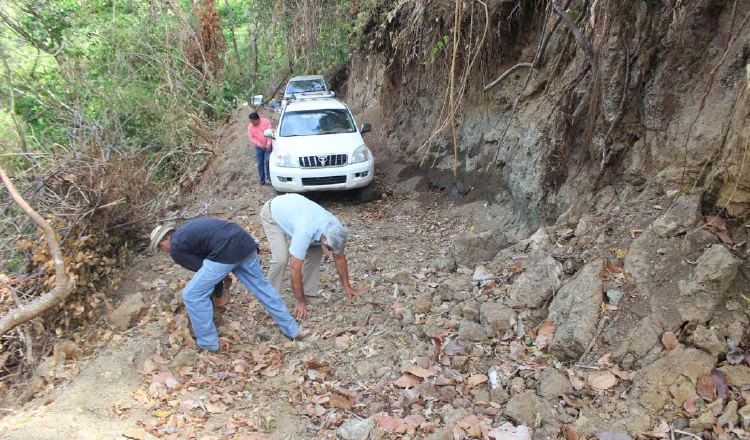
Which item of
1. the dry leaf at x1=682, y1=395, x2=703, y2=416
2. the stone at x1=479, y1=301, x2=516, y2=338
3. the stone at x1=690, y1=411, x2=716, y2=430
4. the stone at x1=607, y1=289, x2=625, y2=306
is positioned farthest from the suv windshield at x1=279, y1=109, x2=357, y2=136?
the stone at x1=690, y1=411, x2=716, y2=430

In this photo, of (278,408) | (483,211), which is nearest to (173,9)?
(483,211)

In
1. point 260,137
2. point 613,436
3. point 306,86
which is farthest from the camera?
point 306,86

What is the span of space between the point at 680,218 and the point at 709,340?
1027mm

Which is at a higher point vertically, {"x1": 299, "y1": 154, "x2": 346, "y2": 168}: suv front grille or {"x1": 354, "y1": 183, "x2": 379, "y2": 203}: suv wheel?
{"x1": 299, "y1": 154, "x2": 346, "y2": 168}: suv front grille

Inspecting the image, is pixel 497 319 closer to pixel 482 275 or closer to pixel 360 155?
pixel 482 275

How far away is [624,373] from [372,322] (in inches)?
84.9

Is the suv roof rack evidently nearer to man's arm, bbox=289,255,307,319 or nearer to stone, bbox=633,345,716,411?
man's arm, bbox=289,255,307,319

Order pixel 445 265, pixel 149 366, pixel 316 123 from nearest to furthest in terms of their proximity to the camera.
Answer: pixel 149 366, pixel 445 265, pixel 316 123

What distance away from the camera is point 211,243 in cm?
421

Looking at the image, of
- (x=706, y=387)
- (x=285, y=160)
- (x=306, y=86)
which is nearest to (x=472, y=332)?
(x=706, y=387)

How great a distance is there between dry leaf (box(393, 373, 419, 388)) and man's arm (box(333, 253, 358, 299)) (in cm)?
149

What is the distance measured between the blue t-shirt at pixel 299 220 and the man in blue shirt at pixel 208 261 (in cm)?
40

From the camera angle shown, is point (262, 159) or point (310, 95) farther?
point (310, 95)

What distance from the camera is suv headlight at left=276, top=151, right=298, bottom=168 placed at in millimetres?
8408
